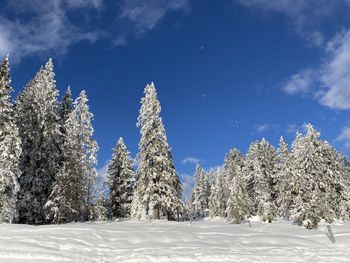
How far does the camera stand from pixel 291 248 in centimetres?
2225

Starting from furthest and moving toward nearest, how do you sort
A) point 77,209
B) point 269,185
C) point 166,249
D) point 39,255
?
point 269,185 < point 77,209 < point 166,249 < point 39,255

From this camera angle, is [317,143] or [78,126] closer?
[78,126]

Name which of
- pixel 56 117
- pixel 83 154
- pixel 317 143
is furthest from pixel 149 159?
pixel 317 143

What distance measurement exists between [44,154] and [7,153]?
6.50 metres

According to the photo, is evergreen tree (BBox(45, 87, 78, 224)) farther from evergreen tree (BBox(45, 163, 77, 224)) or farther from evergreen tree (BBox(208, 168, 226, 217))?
evergreen tree (BBox(208, 168, 226, 217))

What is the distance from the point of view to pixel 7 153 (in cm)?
3306

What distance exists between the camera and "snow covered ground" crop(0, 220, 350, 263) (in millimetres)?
17688

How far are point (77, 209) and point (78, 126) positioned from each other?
932 centimetres

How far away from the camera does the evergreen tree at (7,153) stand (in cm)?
3238

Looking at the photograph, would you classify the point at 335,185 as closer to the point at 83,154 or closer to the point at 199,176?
the point at 83,154

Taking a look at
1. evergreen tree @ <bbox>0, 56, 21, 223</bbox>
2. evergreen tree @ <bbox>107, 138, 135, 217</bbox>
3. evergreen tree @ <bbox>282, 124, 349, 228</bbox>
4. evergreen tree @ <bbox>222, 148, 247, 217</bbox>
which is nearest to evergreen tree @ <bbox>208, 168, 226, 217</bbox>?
evergreen tree @ <bbox>222, 148, 247, 217</bbox>

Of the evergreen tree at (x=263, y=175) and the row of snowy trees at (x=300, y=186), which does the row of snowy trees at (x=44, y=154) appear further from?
the evergreen tree at (x=263, y=175)

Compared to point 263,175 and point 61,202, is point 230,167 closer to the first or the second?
point 263,175

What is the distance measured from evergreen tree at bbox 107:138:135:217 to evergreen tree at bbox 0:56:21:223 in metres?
21.9
